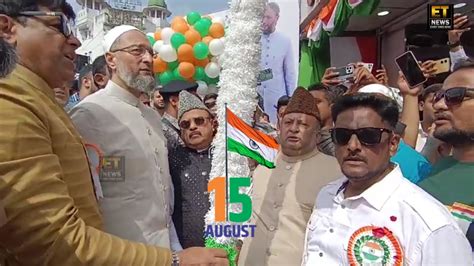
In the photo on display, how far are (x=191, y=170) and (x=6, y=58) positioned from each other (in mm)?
2086

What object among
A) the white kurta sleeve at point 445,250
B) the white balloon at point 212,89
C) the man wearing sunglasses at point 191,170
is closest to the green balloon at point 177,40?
the white balloon at point 212,89

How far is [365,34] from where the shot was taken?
372 inches

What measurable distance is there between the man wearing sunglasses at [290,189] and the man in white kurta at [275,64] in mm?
1252

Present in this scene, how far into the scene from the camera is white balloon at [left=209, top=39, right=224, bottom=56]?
4832 mm

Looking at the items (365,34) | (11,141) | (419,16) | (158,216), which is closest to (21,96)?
(11,141)

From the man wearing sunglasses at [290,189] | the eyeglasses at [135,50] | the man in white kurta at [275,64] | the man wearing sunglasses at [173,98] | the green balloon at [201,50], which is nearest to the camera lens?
the eyeglasses at [135,50]

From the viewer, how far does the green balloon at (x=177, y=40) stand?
5.14 meters

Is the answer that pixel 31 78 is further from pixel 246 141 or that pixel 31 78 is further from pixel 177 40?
pixel 177 40

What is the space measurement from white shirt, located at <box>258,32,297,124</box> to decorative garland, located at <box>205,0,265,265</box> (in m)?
1.23

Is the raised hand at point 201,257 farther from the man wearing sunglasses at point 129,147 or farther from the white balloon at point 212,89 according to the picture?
the white balloon at point 212,89

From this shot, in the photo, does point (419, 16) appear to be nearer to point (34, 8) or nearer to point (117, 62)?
point (117, 62)

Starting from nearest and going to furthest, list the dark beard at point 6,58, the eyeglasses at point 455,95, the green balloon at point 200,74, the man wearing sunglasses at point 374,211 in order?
the dark beard at point 6,58, the man wearing sunglasses at point 374,211, the eyeglasses at point 455,95, the green balloon at point 200,74

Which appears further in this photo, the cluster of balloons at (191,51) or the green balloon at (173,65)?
the green balloon at (173,65)
